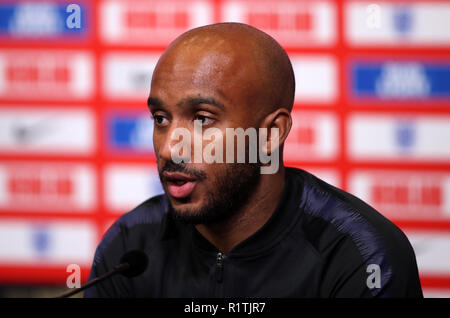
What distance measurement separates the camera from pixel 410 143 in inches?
67.0

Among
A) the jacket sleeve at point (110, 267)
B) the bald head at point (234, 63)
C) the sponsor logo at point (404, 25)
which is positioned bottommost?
the jacket sleeve at point (110, 267)

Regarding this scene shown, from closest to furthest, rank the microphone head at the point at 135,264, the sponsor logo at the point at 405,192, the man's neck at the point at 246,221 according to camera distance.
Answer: the microphone head at the point at 135,264
the man's neck at the point at 246,221
the sponsor logo at the point at 405,192

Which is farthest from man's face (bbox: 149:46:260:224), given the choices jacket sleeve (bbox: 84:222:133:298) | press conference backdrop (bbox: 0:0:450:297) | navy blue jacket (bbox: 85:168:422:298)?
press conference backdrop (bbox: 0:0:450:297)

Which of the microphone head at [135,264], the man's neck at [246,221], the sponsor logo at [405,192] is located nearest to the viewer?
the microphone head at [135,264]

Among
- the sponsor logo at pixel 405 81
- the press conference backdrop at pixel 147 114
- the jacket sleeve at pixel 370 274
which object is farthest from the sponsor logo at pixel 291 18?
the jacket sleeve at pixel 370 274

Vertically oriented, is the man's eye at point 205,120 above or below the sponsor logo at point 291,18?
below

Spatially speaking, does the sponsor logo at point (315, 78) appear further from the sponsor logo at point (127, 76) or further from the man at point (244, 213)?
the man at point (244, 213)

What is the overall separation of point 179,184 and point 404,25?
3.76ft

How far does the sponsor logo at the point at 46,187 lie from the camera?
1.77 metres

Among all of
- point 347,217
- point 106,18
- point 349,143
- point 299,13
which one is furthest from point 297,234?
point 106,18

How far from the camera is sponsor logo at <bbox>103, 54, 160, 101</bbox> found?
1.74m

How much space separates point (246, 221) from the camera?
960 mm

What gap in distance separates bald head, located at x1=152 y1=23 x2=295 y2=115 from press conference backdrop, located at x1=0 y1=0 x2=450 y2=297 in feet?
2.55
